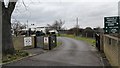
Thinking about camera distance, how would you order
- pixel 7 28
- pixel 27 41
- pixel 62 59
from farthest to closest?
1. pixel 27 41
2. pixel 7 28
3. pixel 62 59

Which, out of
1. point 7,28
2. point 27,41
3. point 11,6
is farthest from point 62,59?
point 27,41

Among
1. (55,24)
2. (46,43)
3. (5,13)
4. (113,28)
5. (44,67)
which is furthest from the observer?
(55,24)

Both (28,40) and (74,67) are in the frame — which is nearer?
(74,67)

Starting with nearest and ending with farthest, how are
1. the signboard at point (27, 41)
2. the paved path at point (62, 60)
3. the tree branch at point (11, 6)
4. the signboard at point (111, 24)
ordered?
the paved path at point (62, 60) < the signboard at point (111, 24) < the tree branch at point (11, 6) < the signboard at point (27, 41)

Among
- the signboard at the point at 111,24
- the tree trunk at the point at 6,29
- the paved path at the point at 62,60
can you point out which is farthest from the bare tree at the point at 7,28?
the signboard at the point at 111,24

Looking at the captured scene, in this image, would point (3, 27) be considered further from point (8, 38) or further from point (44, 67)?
point (44, 67)

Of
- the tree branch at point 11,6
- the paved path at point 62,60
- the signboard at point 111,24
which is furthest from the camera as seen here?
the tree branch at point 11,6

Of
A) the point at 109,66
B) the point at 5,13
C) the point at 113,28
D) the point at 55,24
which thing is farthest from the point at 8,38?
the point at 55,24

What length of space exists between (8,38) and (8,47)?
79cm

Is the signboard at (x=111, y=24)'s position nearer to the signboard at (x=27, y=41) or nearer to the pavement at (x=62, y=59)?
the pavement at (x=62, y=59)

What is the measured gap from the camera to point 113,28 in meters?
18.3

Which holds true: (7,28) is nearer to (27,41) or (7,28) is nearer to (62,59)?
(62,59)

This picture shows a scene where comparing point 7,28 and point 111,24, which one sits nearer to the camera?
point 111,24

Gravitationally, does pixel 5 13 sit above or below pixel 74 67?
above
